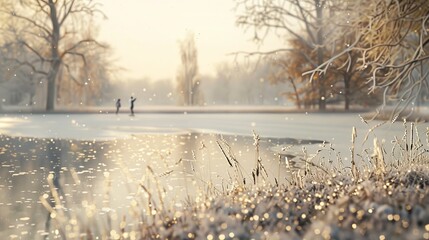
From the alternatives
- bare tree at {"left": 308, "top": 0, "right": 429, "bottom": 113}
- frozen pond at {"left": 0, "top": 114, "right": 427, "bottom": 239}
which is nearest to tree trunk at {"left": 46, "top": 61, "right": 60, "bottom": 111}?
frozen pond at {"left": 0, "top": 114, "right": 427, "bottom": 239}

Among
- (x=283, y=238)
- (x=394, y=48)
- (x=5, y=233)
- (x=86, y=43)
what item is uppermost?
(x=86, y=43)

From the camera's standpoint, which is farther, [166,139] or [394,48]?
[166,139]

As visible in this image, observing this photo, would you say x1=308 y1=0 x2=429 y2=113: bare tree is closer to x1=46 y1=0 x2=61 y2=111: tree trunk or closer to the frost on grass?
the frost on grass

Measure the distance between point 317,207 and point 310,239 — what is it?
3.44 feet

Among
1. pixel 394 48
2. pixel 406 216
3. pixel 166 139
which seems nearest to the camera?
pixel 406 216

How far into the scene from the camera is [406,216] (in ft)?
19.0

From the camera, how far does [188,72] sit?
256ft

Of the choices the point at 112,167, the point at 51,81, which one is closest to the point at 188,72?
the point at 51,81

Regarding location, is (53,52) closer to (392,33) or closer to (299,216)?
(392,33)

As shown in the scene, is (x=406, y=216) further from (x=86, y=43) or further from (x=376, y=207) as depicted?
(x=86, y=43)

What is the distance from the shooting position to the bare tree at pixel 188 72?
7631 cm

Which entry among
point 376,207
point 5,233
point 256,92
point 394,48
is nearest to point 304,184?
point 376,207

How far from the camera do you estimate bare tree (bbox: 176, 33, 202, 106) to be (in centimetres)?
7631

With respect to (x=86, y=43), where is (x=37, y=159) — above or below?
below
